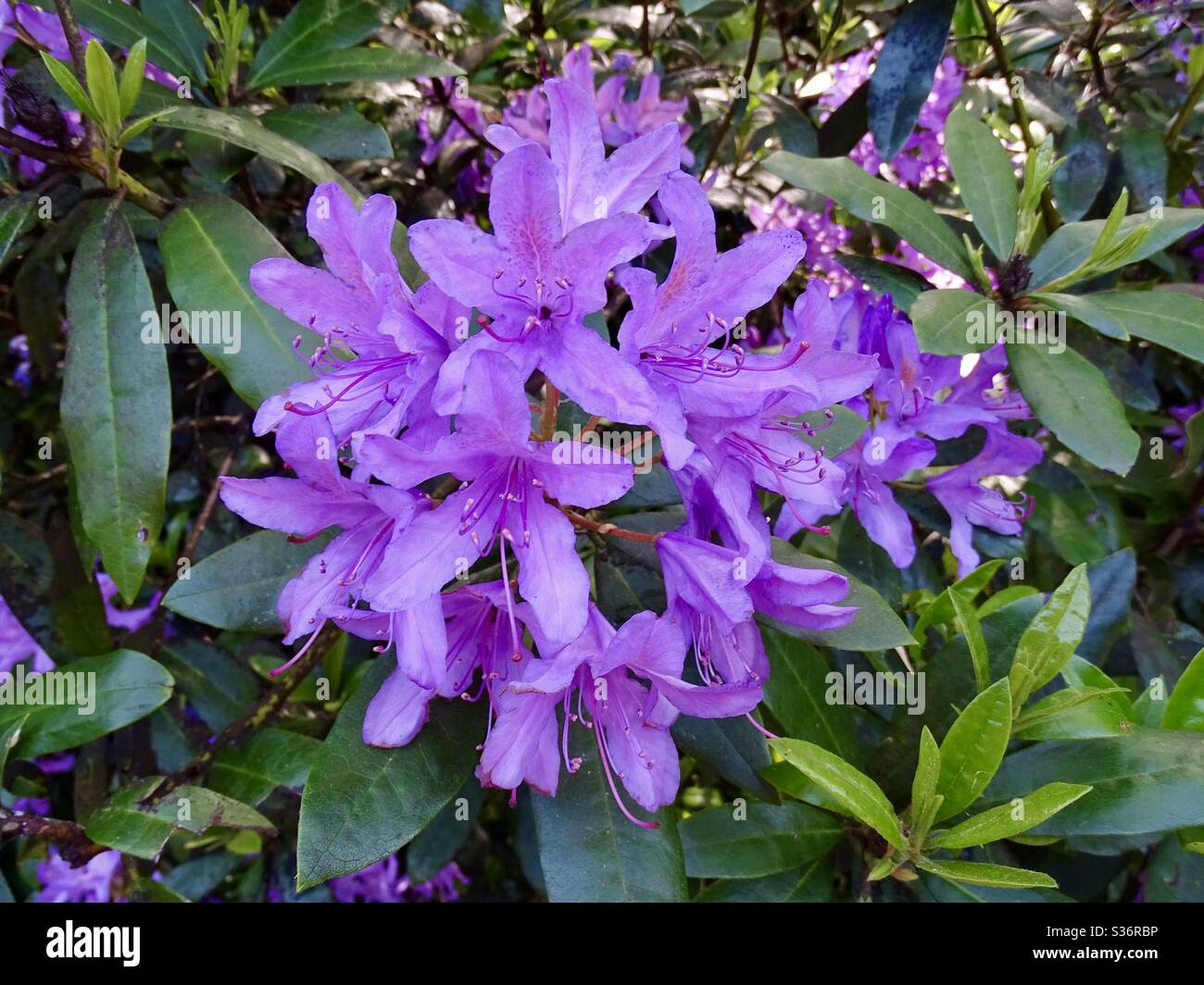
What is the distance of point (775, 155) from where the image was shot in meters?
1.45

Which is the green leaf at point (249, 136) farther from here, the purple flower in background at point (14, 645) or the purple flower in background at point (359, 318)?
the purple flower in background at point (14, 645)

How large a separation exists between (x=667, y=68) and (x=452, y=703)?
185 centimetres

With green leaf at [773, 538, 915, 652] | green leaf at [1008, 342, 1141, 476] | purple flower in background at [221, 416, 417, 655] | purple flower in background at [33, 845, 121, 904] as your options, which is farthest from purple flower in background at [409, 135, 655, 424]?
purple flower in background at [33, 845, 121, 904]

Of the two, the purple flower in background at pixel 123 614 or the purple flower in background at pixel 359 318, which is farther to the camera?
the purple flower in background at pixel 123 614

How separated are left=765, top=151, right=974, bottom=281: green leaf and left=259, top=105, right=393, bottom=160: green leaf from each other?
2.21ft

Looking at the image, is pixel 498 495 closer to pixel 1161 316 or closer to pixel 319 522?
pixel 319 522

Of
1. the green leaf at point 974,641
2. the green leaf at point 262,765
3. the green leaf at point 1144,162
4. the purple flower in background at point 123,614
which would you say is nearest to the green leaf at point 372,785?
the green leaf at point 262,765

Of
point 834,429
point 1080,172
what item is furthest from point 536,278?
point 1080,172

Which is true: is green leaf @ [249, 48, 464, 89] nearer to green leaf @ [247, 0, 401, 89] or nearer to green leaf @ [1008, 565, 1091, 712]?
green leaf @ [247, 0, 401, 89]

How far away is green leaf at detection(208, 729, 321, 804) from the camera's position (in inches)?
56.7

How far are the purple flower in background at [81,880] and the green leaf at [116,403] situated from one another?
930 mm

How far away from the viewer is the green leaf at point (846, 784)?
3.47 feet
